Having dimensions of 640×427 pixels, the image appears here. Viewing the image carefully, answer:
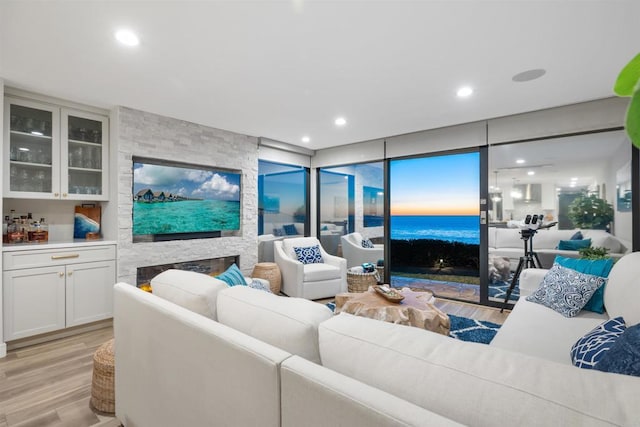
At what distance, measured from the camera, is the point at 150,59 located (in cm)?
241

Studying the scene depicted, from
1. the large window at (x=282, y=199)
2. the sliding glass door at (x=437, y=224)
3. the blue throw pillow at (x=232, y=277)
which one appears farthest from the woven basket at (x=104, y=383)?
the sliding glass door at (x=437, y=224)

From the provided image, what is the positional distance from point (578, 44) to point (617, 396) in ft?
8.32

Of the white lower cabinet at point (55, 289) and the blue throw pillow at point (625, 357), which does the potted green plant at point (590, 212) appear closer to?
the blue throw pillow at point (625, 357)

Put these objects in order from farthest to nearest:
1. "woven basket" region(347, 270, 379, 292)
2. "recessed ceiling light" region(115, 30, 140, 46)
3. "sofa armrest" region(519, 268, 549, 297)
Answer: "woven basket" region(347, 270, 379, 292), "sofa armrest" region(519, 268, 549, 297), "recessed ceiling light" region(115, 30, 140, 46)

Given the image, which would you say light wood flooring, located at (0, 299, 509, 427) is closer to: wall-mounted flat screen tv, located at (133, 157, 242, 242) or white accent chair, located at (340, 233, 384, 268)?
wall-mounted flat screen tv, located at (133, 157, 242, 242)

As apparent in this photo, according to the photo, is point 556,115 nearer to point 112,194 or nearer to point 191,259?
point 191,259

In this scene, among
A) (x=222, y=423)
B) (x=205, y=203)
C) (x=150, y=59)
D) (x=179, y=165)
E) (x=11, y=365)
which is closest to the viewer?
(x=222, y=423)

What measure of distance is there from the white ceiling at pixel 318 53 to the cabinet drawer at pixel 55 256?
154cm

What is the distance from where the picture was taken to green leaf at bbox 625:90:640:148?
273mm

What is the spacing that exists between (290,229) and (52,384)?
3.75m

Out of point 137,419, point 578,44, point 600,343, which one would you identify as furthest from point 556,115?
point 137,419

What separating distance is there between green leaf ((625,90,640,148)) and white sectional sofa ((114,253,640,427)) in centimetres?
53

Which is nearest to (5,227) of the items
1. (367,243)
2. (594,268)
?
(367,243)

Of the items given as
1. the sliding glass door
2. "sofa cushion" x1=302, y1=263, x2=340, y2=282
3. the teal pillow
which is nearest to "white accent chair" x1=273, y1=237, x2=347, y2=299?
"sofa cushion" x1=302, y1=263, x2=340, y2=282
